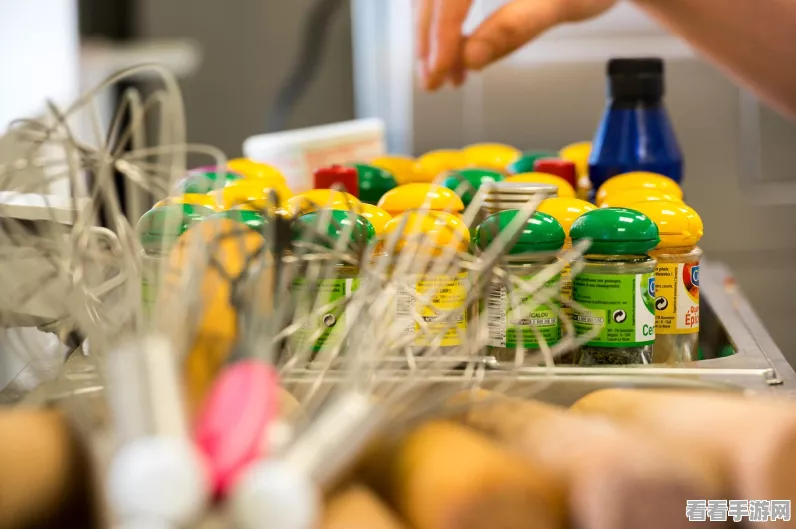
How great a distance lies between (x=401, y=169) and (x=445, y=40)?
131 mm

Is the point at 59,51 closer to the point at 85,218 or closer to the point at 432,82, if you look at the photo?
the point at 432,82

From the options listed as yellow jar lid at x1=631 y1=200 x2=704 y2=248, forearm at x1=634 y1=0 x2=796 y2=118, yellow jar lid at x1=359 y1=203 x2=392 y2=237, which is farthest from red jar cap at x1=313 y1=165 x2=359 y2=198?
forearm at x1=634 y1=0 x2=796 y2=118

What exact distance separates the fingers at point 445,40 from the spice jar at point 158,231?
420mm

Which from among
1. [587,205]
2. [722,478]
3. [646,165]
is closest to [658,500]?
[722,478]

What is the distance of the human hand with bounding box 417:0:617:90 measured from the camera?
0.84m

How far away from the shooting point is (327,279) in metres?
0.47

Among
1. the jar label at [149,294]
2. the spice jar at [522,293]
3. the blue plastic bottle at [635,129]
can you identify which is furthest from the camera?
the blue plastic bottle at [635,129]

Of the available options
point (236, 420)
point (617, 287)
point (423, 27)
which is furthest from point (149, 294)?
point (423, 27)

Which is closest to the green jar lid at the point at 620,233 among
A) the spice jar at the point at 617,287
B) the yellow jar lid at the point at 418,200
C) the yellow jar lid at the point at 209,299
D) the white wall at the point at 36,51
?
the spice jar at the point at 617,287

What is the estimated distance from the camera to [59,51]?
1.89 m

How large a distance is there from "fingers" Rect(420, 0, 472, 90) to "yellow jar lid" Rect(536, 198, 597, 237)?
32 centimetres

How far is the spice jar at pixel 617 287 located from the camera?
0.51 m

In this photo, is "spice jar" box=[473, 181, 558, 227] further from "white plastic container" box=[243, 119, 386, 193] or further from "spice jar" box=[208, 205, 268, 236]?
Answer: "white plastic container" box=[243, 119, 386, 193]

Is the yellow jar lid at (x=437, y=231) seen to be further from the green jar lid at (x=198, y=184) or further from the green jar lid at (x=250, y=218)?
the green jar lid at (x=198, y=184)
